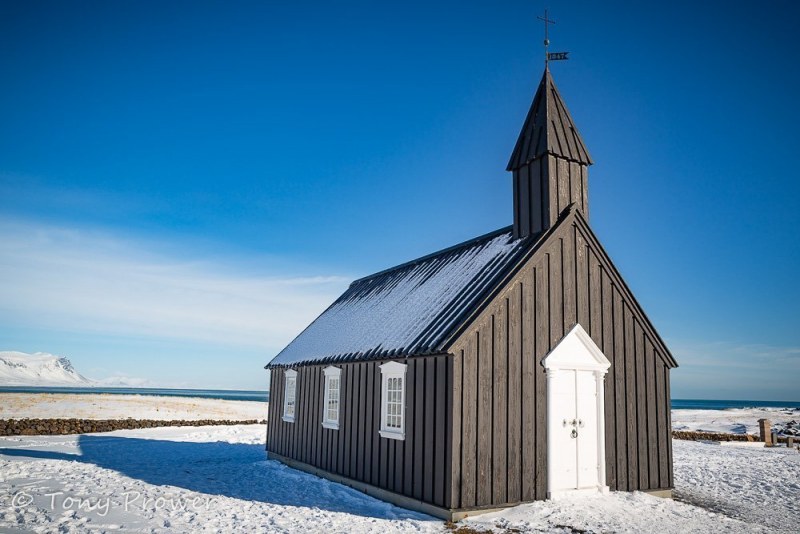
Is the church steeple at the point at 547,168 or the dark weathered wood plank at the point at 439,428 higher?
the church steeple at the point at 547,168

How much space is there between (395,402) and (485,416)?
219cm

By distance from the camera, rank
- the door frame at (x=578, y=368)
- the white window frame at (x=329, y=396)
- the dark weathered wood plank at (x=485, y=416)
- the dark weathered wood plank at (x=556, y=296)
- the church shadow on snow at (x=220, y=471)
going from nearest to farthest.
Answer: the dark weathered wood plank at (x=485, y=416)
the door frame at (x=578, y=368)
the church shadow on snow at (x=220, y=471)
the dark weathered wood plank at (x=556, y=296)
the white window frame at (x=329, y=396)

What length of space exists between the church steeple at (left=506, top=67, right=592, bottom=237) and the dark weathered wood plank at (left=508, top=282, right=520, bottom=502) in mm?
2233

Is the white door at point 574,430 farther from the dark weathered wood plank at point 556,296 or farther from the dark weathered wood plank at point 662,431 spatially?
the dark weathered wood plank at point 662,431

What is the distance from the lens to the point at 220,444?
22.9 metres

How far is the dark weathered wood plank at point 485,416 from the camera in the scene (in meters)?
10.4

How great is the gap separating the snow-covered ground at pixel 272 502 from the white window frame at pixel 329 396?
4.83 ft

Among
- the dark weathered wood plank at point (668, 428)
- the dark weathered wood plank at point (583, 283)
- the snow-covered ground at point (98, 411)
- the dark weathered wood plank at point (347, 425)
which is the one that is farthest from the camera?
the snow-covered ground at point (98, 411)

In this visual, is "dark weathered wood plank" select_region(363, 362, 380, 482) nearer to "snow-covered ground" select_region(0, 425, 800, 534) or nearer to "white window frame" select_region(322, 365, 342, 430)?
"snow-covered ground" select_region(0, 425, 800, 534)

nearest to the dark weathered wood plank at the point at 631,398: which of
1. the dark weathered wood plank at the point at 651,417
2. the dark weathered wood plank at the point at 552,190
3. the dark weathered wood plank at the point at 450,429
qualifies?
the dark weathered wood plank at the point at 651,417

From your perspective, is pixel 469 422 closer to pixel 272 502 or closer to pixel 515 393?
pixel 515 393

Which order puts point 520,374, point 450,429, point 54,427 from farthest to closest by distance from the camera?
point 54,427
point 520,374
point 450,429

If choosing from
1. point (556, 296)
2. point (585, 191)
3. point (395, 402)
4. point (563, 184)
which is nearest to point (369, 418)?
point (395, 402)

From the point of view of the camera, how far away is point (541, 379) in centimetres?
1146
